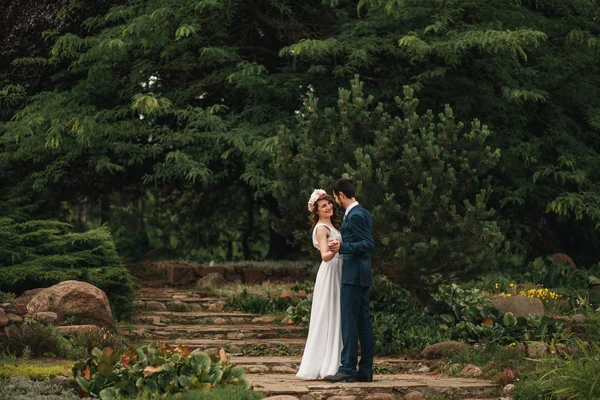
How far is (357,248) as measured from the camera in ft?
28.2

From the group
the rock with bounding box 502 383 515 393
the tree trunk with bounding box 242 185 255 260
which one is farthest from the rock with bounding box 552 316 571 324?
the tree trunk with bounding box 242 185 255 260

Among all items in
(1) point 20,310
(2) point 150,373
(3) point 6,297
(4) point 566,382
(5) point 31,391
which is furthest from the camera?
(3) point 6,297

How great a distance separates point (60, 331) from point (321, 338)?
3.07 meters

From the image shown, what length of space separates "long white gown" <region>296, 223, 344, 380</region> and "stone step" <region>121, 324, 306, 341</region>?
3362 mm

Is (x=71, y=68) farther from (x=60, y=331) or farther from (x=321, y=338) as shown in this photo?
(x=321, y=338)

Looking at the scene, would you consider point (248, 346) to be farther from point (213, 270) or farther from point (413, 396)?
point (213, 270)

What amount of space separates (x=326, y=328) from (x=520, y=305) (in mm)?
4619

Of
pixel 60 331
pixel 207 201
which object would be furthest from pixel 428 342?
pixel 207 201

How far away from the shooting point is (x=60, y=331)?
10234 millimetres

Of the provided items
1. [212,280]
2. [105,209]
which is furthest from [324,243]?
[105,209]

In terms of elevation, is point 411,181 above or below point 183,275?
above

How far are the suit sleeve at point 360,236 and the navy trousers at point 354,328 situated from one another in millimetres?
348

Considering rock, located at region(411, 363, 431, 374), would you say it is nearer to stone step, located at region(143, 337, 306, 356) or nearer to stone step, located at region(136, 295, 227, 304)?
stone step, located at region(143, 337, 306, 356)

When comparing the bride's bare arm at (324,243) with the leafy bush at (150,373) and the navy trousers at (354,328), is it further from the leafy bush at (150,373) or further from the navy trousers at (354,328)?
the leafy bush at (150,373)
